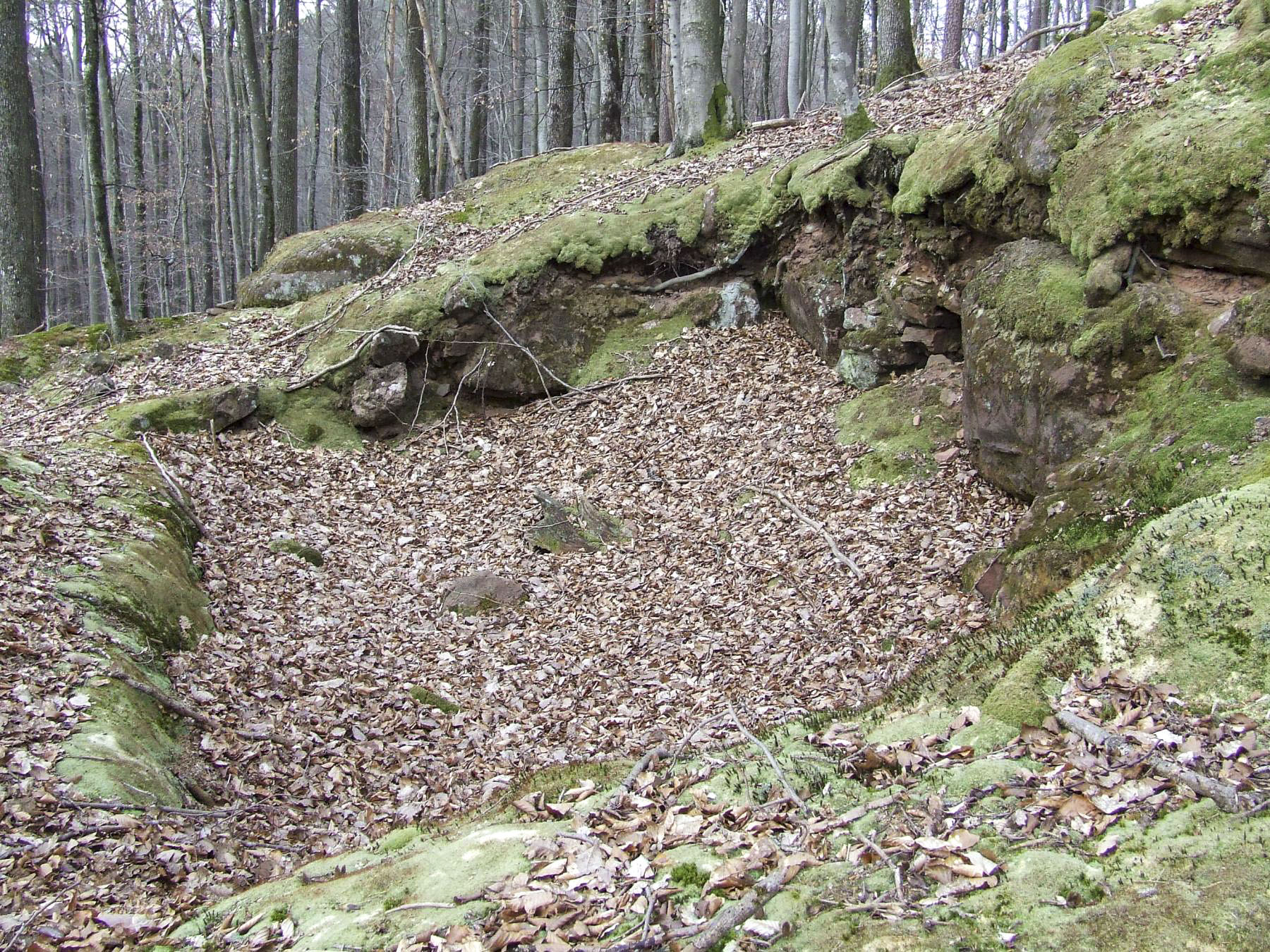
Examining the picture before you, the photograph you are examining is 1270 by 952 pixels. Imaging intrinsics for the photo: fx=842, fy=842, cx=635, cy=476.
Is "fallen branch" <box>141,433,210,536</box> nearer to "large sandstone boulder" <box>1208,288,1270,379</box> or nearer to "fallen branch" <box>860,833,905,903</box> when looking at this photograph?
"fallen branch" <box>860,833,905,903</box>

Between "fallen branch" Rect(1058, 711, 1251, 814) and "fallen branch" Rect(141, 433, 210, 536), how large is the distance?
819 centimetres

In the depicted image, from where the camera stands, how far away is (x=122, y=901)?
13.3ft

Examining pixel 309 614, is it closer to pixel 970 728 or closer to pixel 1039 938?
pixel 970 728

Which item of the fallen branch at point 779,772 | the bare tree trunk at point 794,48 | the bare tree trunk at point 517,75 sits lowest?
the fallen branch at point 779,772

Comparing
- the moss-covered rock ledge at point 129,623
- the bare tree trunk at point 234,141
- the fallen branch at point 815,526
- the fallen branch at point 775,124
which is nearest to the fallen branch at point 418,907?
the moss-covered rock ledge at point 129,623

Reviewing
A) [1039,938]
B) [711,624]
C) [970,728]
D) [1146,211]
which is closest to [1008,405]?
[1146,211]

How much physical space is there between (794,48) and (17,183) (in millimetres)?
14509

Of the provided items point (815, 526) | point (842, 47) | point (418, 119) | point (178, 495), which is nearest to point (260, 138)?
point (418, 119)

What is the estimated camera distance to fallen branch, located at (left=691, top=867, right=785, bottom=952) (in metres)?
2.64

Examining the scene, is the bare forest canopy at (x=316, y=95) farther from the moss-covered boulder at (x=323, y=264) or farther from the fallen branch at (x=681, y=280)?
the fallen branch at (x=681, y=280)

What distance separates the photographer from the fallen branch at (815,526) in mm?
7484

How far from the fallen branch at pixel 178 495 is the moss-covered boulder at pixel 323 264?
6.06 meters

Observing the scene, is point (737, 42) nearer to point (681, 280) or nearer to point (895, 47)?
point (895, 47)

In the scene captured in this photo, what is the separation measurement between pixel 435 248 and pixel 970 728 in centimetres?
1295
